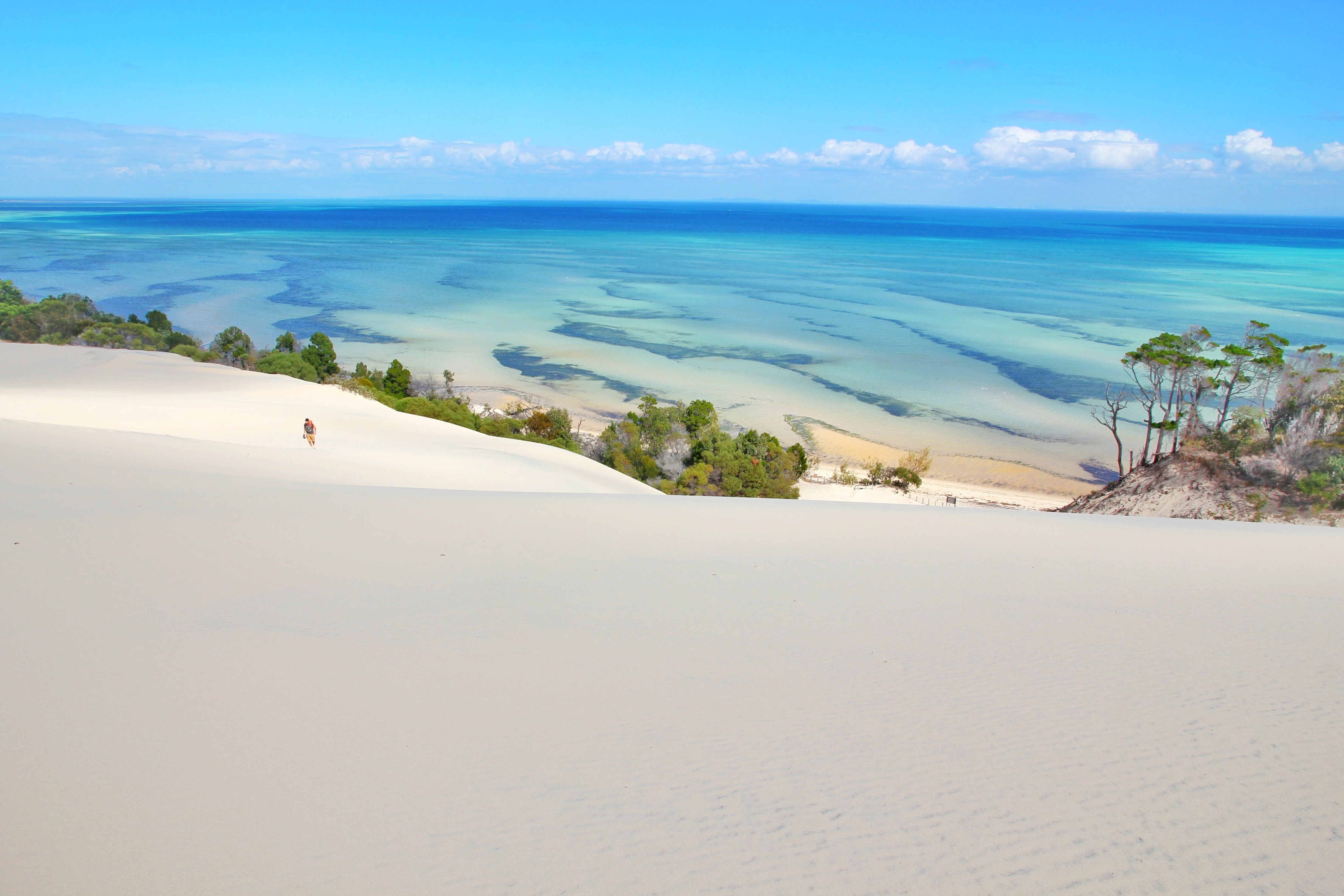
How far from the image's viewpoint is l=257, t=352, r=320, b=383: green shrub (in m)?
24.1

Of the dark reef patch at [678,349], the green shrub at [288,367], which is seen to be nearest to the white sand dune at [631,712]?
the green shrub at [288,367]

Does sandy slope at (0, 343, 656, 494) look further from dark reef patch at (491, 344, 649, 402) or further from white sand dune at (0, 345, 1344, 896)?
dark reef patch at (491, 344, 649, 402)

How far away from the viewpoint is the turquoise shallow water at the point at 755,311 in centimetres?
2925

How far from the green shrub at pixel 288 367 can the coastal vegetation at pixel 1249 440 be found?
22214mm

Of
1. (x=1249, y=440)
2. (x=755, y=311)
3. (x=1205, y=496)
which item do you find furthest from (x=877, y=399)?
(x=755, y=311)

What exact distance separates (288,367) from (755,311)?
1226 inches

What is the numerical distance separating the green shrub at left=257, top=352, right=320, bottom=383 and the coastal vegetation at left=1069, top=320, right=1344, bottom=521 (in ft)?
72.9

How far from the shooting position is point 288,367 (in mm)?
24359

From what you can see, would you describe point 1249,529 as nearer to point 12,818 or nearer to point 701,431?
point 12,818

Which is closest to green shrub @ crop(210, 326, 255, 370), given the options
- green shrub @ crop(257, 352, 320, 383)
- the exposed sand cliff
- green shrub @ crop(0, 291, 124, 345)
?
green shrub @ crop(257, 352, 320, 383)

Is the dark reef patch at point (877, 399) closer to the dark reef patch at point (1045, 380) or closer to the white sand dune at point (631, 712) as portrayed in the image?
the dark reef patch at point (1045, 380)

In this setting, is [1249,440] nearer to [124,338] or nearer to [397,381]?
[397,381]

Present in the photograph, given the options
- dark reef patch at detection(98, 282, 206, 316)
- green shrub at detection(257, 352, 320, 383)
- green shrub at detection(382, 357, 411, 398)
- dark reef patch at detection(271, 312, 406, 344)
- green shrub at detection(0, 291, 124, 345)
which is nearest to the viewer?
green shrub at detection(257, 352, 320, 383)

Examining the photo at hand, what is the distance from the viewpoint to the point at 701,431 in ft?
62.5
